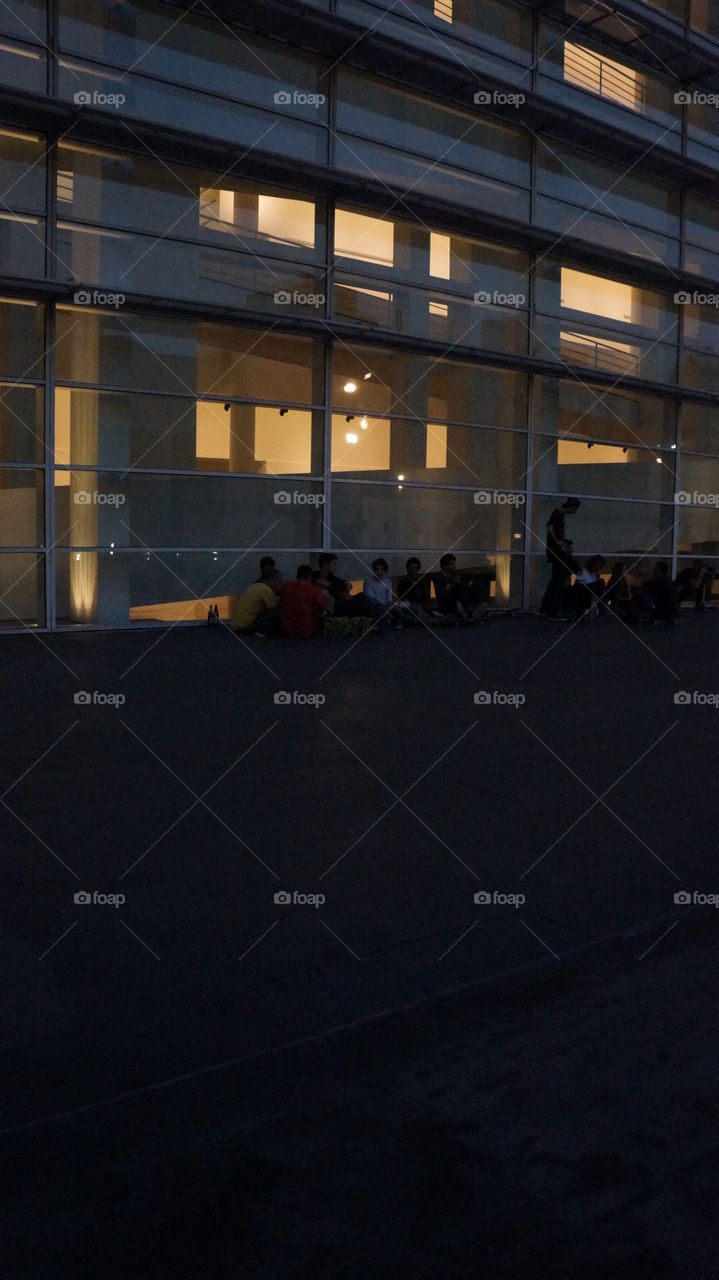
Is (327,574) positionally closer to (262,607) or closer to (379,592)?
(379,592)

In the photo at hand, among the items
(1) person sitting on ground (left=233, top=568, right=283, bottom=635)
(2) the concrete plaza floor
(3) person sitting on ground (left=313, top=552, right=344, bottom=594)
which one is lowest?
(2) the concrete plaza floor

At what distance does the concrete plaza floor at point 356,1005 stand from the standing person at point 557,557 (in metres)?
11.2

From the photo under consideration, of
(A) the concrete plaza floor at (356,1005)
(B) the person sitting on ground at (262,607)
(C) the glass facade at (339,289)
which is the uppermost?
(C) the glass facade at (339,289)

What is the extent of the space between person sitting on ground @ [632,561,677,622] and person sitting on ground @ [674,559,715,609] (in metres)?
2.23

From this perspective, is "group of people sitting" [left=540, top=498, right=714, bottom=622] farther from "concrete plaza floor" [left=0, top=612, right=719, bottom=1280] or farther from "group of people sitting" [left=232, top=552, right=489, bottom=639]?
"concrete plaza floor" [left=0, top=612, right=719, bottom=1280]

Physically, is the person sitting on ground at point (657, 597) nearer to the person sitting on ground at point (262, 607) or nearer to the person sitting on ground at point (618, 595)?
the person sitting on ground at point (618, 595)

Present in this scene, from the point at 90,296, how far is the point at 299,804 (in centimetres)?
1066

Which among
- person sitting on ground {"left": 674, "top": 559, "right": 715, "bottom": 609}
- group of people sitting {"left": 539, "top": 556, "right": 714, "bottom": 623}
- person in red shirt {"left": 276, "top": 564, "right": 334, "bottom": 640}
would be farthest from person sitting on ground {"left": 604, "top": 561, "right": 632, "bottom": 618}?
person in red shirt {"left": 276, "top": 564, "right": 334, "bottom": 640}

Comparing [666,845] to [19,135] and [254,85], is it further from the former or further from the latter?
[254,85]

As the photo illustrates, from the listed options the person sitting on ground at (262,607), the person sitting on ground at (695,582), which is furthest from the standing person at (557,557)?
the person sitting on ground at (262,607)

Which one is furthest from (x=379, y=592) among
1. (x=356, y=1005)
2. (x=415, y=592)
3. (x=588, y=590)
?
(x=356, y=1005)

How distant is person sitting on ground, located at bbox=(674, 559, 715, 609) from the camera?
2125 cm

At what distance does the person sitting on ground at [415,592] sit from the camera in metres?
16.8

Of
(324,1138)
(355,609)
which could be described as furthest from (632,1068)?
(355,609)
